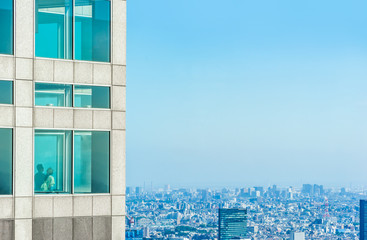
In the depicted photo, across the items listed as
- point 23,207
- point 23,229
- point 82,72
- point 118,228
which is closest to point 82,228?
point 118,228

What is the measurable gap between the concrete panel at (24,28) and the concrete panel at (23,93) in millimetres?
863

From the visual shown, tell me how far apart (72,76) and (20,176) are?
357 centimetres

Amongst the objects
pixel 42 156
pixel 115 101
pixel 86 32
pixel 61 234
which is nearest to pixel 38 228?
pixel 61 234

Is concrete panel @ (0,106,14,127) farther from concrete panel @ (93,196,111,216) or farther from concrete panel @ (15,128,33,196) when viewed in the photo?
concrete panel @ (93,196,111,216)

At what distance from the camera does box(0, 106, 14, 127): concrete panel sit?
19734 millimetres

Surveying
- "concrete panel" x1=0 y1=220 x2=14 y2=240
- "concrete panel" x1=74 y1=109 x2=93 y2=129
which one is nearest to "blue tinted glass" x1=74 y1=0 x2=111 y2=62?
"concrete panel" x1=74 y1=109 x2=93 y2=129

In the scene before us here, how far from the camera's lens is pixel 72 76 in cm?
2092

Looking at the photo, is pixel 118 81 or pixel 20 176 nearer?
pixel 20 176

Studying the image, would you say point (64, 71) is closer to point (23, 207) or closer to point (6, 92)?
point (6, 92)

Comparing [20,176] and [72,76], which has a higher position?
[72,76]

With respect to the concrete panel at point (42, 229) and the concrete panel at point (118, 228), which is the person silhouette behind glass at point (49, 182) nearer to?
the concrete panel at point (42, 229)

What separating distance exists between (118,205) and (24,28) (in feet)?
21.0

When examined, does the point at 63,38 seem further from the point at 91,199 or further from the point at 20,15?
the point at 91,199

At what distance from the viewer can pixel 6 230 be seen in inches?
765
